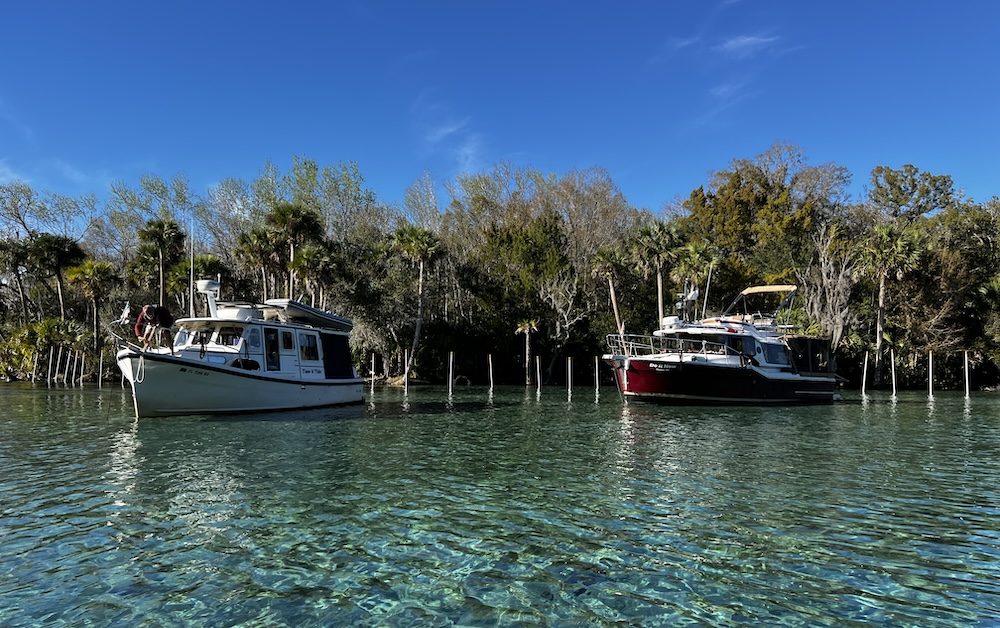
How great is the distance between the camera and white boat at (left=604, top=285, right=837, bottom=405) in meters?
26.0

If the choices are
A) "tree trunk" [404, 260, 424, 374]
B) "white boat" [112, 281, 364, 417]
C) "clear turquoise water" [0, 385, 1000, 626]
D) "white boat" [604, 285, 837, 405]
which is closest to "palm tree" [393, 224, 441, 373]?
"tree trunk" [404, 260, 424, 374]

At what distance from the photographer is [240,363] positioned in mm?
20062

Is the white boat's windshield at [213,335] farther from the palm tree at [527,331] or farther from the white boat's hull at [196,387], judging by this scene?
the palm tree at [527,331]

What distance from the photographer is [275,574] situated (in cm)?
632

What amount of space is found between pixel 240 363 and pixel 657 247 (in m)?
27.5

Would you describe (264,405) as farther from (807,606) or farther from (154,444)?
(807,606)

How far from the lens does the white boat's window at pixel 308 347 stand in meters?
22.1

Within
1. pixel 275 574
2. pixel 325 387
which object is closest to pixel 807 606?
pixel 275 574

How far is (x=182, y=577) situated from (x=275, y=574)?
34.4 inches

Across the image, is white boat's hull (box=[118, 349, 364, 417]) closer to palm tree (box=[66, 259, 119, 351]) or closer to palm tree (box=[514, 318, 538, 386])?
palm tree (box=[66, 259, 119, 351])

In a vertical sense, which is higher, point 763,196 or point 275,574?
point 763,196

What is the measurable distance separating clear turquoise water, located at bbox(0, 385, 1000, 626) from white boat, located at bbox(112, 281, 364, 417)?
8.75 feet

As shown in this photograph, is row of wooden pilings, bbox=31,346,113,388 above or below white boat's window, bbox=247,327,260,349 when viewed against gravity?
below

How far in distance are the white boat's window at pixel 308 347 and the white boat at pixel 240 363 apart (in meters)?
0.03
